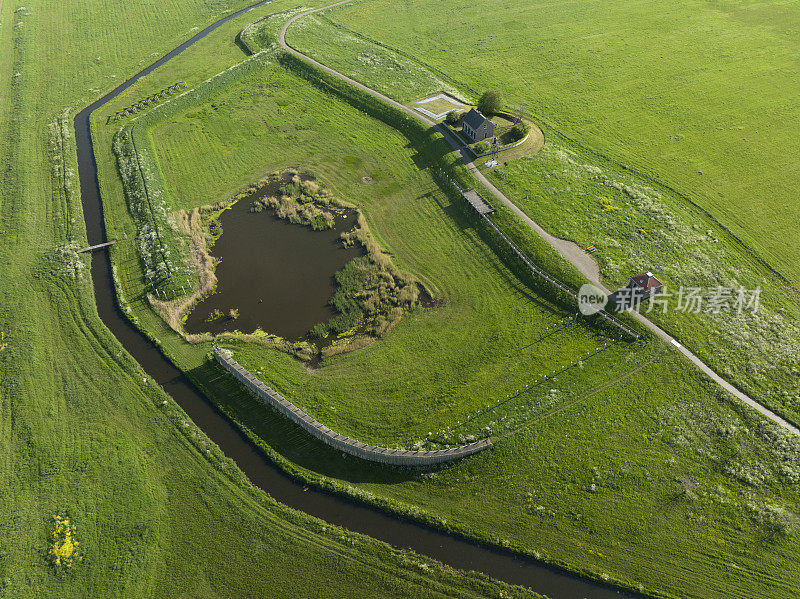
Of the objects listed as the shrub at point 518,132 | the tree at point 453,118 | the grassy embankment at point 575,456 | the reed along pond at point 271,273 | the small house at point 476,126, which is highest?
the tree at point 453,118

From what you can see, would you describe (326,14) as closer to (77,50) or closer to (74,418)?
(77,50)

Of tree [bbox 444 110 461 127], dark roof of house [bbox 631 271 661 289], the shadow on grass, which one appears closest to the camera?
the shadow on grass

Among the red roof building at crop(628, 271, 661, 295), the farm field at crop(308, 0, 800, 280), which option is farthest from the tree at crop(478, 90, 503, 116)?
the red roof building at crop(628, 271, 661, 295)

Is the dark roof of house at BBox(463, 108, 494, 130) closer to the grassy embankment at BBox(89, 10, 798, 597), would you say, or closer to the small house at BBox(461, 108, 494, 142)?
the small house at BBox(461, 108, 494, 142)

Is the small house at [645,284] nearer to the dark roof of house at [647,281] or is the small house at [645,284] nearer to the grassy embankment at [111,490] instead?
the dark roof of house at [647,281]

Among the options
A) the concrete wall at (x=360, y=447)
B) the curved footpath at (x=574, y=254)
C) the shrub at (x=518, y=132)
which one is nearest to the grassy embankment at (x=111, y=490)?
the concrete wall at (x=360, y=447)

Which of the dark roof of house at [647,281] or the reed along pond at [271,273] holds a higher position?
the reed along pond at [271,273]
